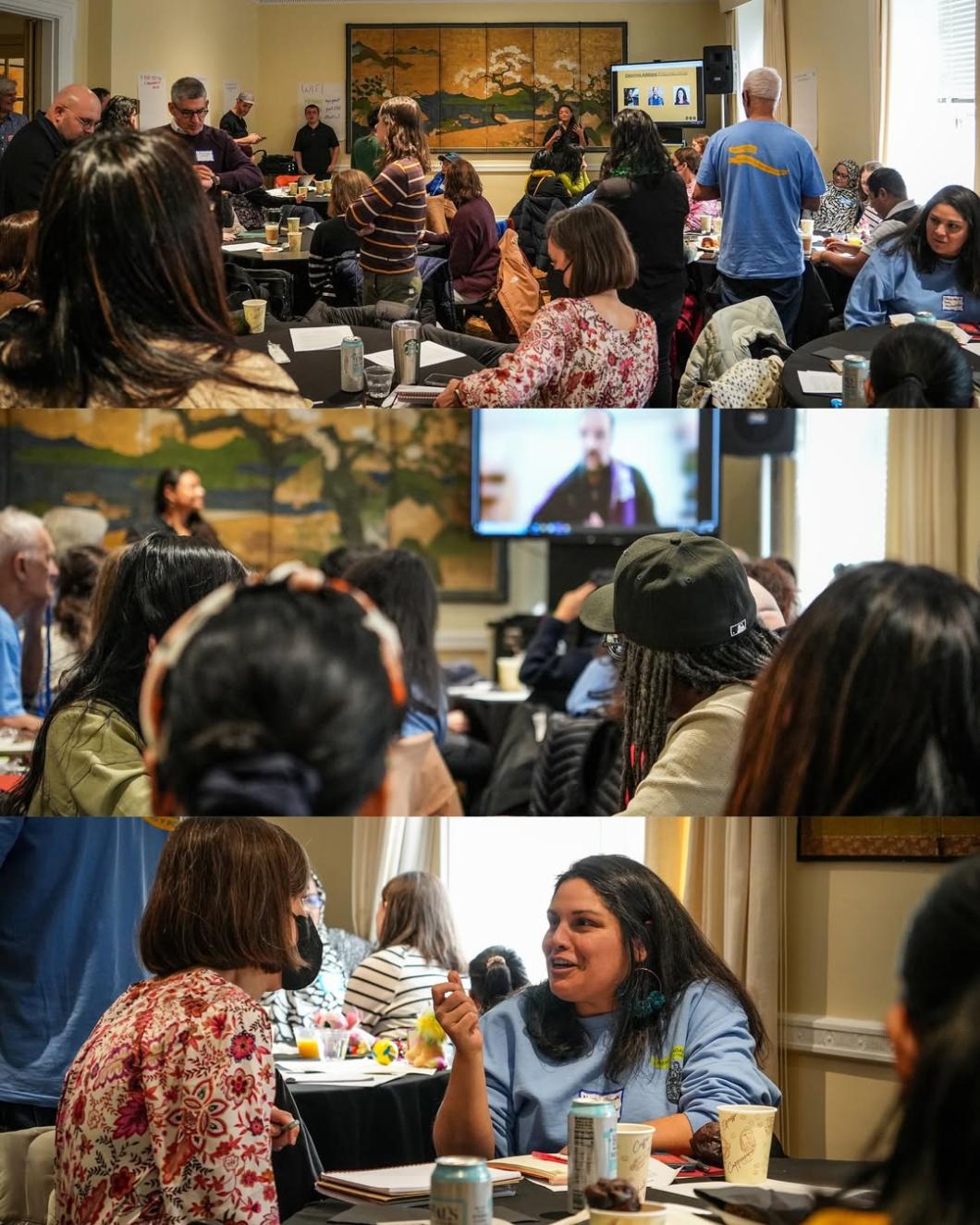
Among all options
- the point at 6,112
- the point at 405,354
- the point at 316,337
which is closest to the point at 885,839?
the point at 405,354

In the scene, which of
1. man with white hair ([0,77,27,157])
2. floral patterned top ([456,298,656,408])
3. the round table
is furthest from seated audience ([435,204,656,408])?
man with white hair ([0,77,27,157])

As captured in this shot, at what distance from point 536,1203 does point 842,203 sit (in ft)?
23.6

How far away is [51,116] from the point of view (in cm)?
368

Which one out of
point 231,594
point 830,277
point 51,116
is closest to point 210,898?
point 231,594

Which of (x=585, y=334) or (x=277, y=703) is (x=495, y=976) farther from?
(x=585, y=334)

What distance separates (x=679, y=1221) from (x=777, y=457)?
2.94 feet

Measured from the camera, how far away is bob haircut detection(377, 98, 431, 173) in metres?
4.59

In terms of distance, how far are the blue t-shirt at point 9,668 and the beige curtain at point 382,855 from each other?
1.97 feet

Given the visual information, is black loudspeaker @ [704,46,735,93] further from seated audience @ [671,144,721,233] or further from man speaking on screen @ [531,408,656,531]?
man speaking on screen @ [531,408,656,531]

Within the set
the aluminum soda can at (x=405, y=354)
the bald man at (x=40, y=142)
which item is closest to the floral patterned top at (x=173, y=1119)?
the aluminum soda can at (x=405, y=354)

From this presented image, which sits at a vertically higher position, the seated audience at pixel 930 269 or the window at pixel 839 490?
the seated audience at pixel 930 269

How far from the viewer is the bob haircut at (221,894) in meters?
1.73

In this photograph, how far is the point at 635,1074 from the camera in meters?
1.83

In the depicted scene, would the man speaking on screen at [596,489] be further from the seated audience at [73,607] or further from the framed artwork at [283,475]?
the seated audience at [73,607]
